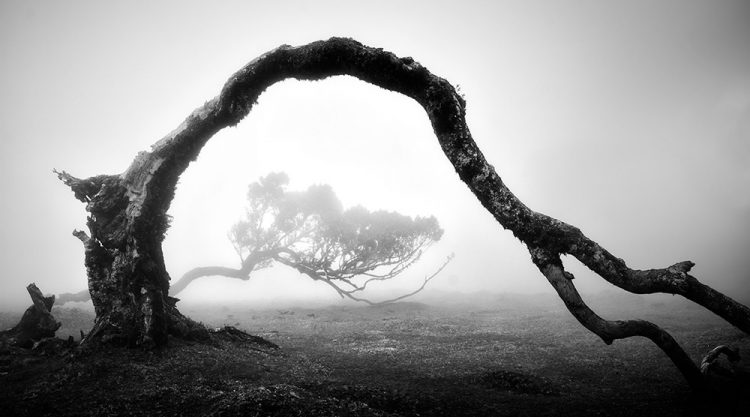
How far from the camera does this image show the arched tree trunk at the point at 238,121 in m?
4.73

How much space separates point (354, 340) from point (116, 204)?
28.9 feet

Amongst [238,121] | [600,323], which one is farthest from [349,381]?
[238,121]

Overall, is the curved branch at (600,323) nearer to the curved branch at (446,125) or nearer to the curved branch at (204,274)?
the curved branch at (446,125)

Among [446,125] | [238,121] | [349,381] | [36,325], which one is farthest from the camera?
[36,325]

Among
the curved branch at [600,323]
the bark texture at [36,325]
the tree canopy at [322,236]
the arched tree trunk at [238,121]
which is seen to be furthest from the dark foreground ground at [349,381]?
the tree canopy at [322,236]

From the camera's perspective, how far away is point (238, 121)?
27.5 ft

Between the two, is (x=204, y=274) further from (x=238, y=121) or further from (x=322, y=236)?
(x=238, y=121)

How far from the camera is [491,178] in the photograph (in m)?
5.60

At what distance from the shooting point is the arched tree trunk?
473 centimetres

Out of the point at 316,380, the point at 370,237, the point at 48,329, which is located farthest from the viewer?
the point at 370,237

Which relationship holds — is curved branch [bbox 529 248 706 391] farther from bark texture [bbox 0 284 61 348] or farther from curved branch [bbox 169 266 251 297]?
curved branch [bbox 169 266 251 297]

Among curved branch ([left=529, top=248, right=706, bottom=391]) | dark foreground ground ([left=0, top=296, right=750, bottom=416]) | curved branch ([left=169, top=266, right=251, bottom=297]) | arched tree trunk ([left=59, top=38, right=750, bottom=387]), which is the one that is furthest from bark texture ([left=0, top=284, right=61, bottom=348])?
curved branch ([left=169, top=266, right=251, bottom=297])

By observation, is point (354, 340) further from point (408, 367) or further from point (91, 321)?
point (91, 321)

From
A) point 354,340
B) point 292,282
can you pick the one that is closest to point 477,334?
point 354,340
